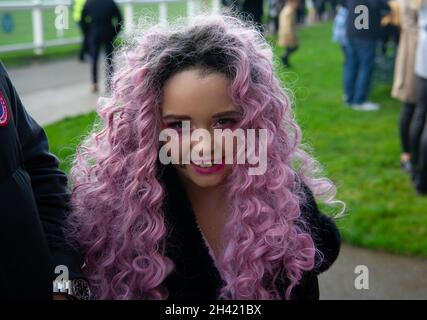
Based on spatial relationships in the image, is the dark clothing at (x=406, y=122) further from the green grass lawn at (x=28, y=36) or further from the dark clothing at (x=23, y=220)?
the green grass lawn at (x=28, y=36)

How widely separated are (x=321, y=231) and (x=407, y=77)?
337cm

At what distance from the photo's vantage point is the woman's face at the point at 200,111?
1.41 metres

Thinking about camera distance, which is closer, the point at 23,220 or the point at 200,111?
the point at 23,220

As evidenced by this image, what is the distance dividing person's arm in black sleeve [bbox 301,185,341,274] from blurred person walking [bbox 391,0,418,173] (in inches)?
129

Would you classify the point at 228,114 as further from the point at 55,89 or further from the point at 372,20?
the point at 55,89

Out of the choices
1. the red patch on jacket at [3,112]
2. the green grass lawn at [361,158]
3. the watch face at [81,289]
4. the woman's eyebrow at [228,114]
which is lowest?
the green grass lawn at [361,158]

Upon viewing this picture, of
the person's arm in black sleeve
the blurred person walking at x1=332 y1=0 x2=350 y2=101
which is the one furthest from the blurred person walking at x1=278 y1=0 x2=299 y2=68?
the person's arm in black sleeve

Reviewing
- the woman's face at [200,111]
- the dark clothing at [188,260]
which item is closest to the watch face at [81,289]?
the dark clothing at [188,260]

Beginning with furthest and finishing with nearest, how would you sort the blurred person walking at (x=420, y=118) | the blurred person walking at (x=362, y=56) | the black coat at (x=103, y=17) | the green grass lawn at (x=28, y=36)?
the green grass lawn at (x=28, y=36), the black coat at (x=103, y=17), the blurred person walking at (x=362, y=56), the blurred person walking at (x=420, y=118)

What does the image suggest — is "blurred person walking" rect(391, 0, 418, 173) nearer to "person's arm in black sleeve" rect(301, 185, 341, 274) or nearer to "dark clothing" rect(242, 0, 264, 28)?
"dark clothing" rect(242, 0, 264, 28)

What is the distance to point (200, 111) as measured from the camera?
1406mm

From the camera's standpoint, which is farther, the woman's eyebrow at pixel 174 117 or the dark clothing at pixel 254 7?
the dark clothing at pixel 254 7

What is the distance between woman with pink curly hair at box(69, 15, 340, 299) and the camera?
1.43 m

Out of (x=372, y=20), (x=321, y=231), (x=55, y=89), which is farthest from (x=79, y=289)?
(x=55, y=89)
